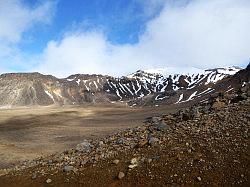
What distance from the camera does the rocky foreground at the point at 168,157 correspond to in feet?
49.5

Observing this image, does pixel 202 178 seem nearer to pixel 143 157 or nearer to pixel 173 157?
pixel 173 157

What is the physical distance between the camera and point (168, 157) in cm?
1630

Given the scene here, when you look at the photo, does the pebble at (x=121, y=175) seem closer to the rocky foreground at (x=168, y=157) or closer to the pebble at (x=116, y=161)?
the rocky foreground at (x=168, y=157)

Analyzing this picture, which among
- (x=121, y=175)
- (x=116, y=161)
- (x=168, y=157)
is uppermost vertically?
(x=168, y=157)

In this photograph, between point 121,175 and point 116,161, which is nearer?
point 121,175

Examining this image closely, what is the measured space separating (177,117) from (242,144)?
5.14 m

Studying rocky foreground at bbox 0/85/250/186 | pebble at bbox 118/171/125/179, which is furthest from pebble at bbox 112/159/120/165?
pebble at bbox 118/171/125/179

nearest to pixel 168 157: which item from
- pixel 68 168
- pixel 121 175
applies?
pixel 121 175

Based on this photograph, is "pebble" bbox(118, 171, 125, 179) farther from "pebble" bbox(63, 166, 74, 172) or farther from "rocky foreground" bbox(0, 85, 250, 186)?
"pebble" bbox(63, 166, 74, 172)

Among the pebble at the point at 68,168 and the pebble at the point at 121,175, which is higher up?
the pebble at the point at 68,168

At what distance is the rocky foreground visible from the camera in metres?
15.1

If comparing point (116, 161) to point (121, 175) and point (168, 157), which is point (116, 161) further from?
point (168, 157)

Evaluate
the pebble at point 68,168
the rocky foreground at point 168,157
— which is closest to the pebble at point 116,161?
the rocky foreground at point 168,157

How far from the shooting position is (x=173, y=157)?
53.1 ft
